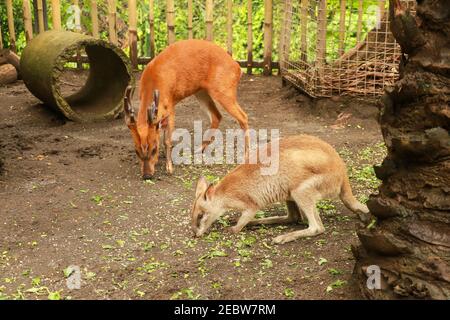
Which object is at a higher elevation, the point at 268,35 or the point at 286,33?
the point at 286,33

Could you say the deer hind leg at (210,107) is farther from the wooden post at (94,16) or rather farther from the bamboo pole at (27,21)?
the bamboo pole at (27,21)

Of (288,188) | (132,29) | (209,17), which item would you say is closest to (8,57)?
(132,29)

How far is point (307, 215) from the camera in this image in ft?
16.4

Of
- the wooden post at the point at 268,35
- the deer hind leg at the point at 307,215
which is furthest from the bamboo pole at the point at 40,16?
the deer hind leg at the point at 307,215

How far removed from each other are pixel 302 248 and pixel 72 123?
14.5ft

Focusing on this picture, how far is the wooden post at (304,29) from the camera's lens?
9.06 m

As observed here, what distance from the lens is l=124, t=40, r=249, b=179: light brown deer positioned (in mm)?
6441

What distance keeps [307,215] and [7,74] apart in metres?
6.72

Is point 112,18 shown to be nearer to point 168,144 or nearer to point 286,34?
point 286,34

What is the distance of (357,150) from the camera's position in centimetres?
730

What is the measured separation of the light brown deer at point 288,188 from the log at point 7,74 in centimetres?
598

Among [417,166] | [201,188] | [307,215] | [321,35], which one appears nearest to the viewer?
[417,166]

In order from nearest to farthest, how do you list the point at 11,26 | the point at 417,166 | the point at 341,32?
the point at 417,166 → the point at 341,32 → the point at 11,26

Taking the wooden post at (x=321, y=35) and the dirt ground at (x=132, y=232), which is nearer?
the dirt ground at (x=132, y=232)
